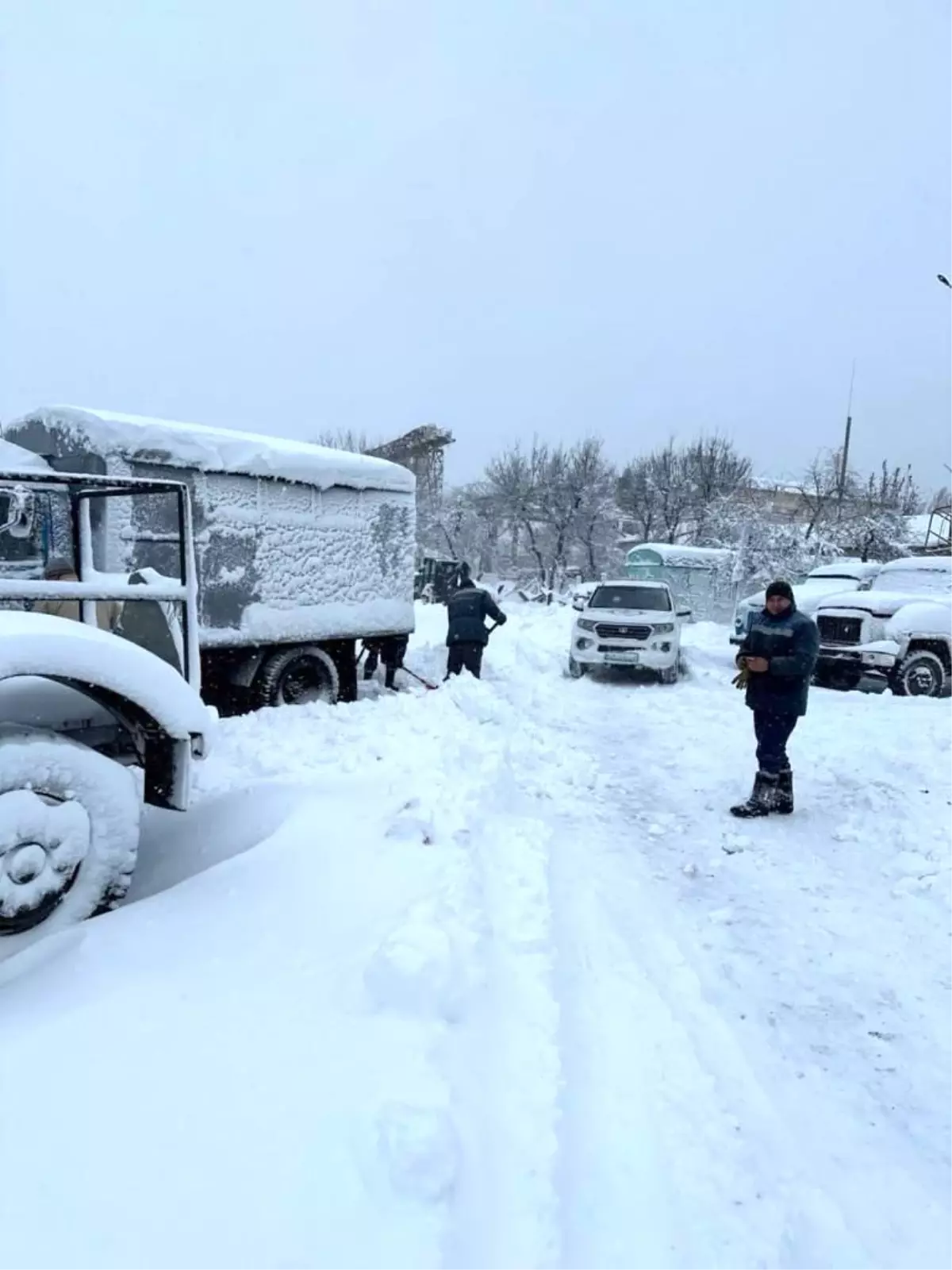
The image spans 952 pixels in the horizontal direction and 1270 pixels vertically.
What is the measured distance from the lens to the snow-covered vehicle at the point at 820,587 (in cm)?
1600

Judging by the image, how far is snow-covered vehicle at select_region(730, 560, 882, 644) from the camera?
52.5 ft

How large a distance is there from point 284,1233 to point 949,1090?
8.09 feet

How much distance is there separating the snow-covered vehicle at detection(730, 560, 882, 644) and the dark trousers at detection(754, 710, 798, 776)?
9.86m

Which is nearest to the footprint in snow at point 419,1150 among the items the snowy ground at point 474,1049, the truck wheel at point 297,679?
the snowy ground at point 474,1049

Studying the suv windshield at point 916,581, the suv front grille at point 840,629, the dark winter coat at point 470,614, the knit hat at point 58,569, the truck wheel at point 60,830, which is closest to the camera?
the truck wheel at point 60,830

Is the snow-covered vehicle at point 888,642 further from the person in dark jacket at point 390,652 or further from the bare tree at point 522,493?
the bare tree at point 522,493

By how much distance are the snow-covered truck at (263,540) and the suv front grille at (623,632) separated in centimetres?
377

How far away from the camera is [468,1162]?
2.08 m

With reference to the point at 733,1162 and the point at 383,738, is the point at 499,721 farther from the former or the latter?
the point at 733,1162

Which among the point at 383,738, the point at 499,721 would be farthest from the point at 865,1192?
the point at 499,721

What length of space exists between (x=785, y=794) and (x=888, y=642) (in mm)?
7607

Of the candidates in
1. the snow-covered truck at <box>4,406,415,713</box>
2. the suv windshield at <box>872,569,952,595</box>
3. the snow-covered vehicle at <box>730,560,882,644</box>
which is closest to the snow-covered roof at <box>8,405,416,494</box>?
the snow-covered truck at <box>4,406,415,713</box>

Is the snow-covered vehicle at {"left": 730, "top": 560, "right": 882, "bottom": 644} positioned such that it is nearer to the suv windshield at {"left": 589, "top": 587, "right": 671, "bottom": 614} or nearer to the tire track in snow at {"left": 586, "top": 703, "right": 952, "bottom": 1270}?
the suv windshield at {"left": 589, "top": 587, "right": 671, "bottom": 614}

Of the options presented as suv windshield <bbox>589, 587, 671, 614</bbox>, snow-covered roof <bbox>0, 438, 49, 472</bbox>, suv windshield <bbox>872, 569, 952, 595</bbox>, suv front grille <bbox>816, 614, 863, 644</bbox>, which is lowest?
suv front grille <bbox>816, 614, 863, 644</bbox>
